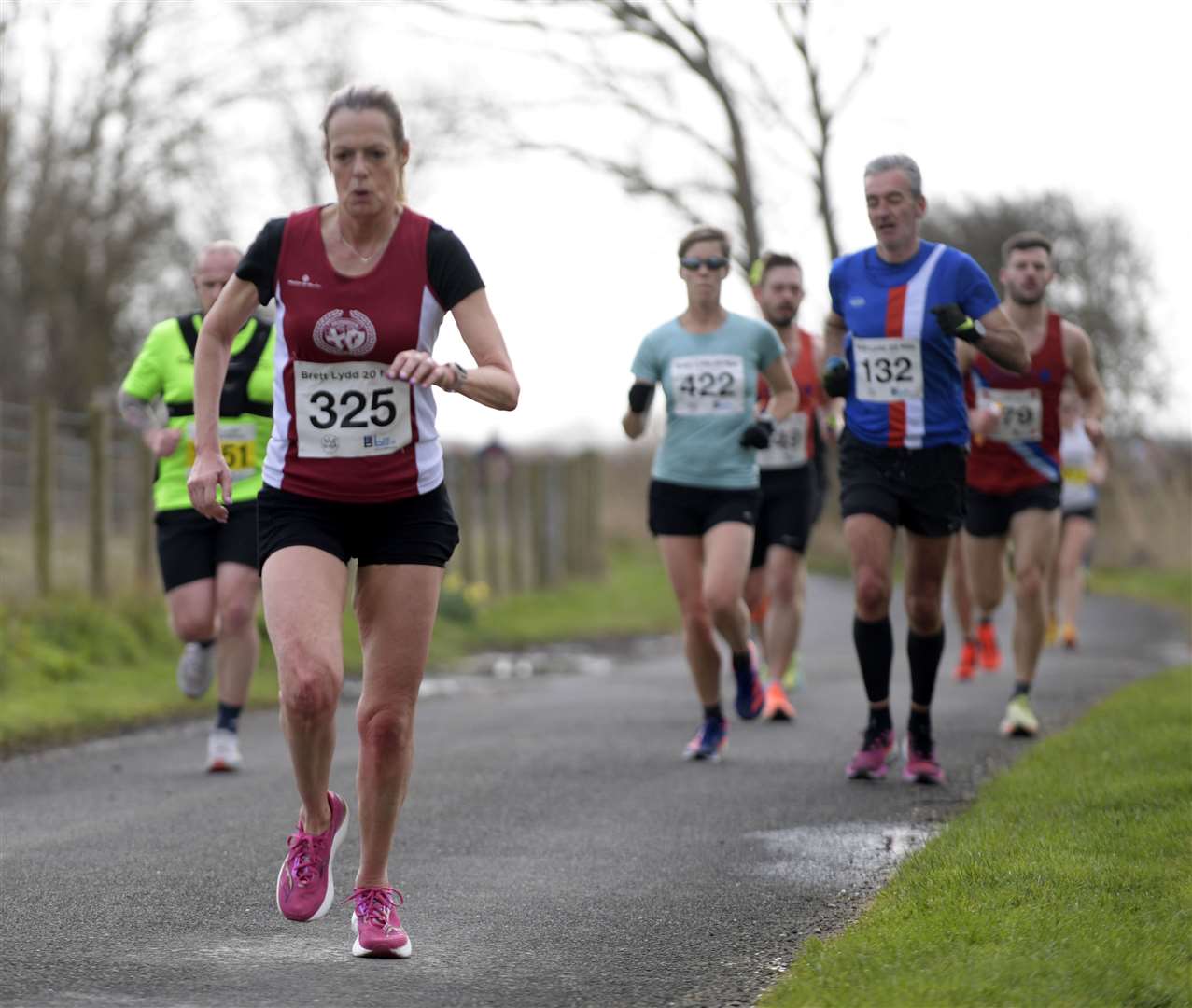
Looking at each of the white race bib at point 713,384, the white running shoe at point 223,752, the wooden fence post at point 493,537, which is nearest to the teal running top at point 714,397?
the white race bib at point 713,384

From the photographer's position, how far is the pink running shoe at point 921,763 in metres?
8.34

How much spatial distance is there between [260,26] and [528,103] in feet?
13.5

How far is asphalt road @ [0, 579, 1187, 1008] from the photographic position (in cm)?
475

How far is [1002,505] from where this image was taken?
34.2 feet

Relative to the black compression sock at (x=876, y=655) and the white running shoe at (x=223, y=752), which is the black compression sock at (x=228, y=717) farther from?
the black compression sock at (x=876, y=655)

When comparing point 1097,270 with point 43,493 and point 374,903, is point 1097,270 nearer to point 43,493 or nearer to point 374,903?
point 43,493

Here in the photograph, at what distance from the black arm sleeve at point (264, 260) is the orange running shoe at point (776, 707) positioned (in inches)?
254

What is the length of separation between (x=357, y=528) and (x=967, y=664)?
30.1ft

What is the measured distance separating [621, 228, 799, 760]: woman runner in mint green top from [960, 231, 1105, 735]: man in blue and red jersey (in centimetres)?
131

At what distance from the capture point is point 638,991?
4625 millimetres

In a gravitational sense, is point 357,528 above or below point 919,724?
above

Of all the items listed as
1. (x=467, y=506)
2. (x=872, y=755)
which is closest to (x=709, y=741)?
(x=872, y=755)

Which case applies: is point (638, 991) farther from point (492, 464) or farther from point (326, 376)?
point (492, 464)

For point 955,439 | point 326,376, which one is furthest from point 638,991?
point 955,439
